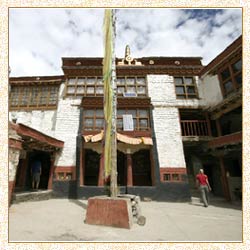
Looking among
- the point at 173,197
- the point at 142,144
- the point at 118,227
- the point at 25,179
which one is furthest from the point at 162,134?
the point at 25,179

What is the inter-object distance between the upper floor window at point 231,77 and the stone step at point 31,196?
12308mm

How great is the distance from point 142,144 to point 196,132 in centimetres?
419

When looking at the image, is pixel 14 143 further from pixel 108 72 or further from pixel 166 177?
pixel 166 177

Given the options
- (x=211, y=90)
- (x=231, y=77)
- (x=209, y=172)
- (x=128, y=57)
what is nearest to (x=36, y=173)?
(x=128, y=57)

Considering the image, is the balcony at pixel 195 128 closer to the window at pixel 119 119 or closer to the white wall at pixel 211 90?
the white wall at pixel 211 90

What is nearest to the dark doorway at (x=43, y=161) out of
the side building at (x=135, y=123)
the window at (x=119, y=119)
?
the side building at (x=135, y=123)

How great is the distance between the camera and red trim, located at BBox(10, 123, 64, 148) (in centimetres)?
716

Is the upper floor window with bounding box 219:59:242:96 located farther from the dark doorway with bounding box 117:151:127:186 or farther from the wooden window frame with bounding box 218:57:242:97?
the dark doorway with bounding box 117:151:127:186

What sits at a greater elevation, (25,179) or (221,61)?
(221,61)

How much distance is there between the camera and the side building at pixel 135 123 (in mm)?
10148

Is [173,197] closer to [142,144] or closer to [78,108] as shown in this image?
[142,144]

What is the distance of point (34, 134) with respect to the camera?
8.25m

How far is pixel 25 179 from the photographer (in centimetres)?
1117

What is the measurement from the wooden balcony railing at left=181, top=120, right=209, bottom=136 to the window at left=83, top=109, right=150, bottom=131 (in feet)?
8.60
